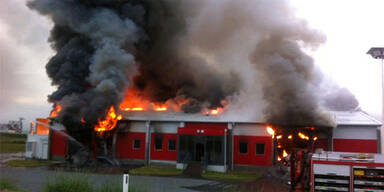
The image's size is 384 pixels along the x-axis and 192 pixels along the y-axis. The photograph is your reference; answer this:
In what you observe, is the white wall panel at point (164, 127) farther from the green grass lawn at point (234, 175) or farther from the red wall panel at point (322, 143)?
the red wall panel at point (322, 143)

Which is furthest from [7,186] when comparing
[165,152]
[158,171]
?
[165,152]

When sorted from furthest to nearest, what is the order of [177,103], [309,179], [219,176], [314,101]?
[177,103] → [314,101] → [219,176] → [309,179]

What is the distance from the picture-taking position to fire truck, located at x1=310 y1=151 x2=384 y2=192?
9.97 metres

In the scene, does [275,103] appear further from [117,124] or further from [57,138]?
[57,138]

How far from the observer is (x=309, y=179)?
1137 centimetres

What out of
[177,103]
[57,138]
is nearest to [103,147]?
[57,138]

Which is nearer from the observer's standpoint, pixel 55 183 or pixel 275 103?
pixel 55 183

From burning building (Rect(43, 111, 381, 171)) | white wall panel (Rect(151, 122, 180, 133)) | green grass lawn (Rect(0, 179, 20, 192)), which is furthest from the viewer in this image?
white wall panel (Rect(151, 122, 180, 133))

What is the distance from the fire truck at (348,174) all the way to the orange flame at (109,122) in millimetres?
17669

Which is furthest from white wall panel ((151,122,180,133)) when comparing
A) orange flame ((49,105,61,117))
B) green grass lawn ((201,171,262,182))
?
orange flame ((49,105,61,117))

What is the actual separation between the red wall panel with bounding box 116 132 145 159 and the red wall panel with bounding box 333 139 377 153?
1416 cm

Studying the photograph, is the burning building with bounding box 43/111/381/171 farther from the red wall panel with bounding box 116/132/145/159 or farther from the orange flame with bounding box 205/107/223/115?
the orange flame with bounding box 205/107/223/115

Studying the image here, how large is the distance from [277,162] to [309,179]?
10.1 metres

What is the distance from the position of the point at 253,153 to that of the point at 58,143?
53.5 ft
